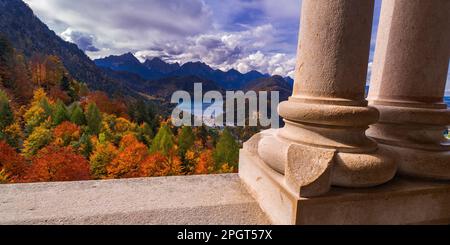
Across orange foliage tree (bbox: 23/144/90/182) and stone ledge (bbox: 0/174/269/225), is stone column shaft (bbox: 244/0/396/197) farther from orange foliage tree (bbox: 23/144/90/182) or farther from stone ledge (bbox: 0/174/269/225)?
orange foliage tree (bbox: 23/144/90/182)

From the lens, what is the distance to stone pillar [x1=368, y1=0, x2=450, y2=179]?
7.68 metres

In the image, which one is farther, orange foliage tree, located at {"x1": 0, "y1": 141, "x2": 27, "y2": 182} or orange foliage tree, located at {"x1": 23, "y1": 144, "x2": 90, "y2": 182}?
orange foliage tree, located at {"x1": 0, "y1": 141, "x2": 27, "y2": 182}

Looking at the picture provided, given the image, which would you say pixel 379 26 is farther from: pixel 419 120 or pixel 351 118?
pixel 351 118

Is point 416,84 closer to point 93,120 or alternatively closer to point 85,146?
point 85,146

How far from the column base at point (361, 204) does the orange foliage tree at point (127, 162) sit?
414 ft

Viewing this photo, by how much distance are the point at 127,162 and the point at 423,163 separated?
434 feet

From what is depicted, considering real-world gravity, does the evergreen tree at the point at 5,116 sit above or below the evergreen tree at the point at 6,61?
below

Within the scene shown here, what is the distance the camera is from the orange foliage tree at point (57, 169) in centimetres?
9925

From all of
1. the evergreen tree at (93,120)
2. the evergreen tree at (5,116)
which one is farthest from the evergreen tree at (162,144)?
the evergreen tree at (5,116)

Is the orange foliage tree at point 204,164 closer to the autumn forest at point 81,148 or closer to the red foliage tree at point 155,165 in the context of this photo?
the autumn forest at point 81,148

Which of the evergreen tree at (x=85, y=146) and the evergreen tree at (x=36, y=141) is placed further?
the evergreen tree at (x=36, y=141)

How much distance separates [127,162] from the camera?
12875 cm

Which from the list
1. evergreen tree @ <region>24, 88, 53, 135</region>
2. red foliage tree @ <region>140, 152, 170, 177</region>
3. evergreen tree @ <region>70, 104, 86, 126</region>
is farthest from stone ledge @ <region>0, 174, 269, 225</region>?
evergreen tree @ <region>24, 88, 53, 135</region>

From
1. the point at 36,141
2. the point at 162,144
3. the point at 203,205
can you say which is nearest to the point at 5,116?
the point at 36,141
